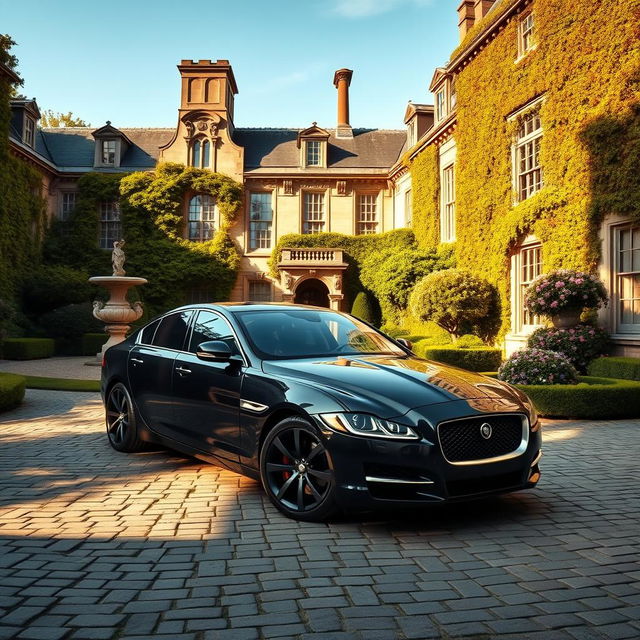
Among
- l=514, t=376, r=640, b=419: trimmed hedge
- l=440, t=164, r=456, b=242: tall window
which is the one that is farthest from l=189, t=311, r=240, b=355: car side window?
l=440, t=164, r=456, b=242: tall window

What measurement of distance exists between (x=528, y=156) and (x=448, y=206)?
608 cm

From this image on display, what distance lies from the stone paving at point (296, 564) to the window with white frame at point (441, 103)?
2101cm

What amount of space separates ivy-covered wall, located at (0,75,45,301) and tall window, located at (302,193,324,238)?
489 inches

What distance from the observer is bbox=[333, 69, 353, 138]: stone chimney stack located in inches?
1280

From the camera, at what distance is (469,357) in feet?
48.2

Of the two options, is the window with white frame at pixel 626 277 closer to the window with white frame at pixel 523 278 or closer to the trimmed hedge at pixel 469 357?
the window with white frame at pixel 523 278

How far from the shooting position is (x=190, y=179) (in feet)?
95.8

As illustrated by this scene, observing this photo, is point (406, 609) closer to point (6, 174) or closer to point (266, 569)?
point (266, 569)

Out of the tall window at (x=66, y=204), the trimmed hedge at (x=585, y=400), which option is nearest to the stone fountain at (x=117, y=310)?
the trimmed hedge at (x=585, y=400)

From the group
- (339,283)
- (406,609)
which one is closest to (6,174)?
(339,283)

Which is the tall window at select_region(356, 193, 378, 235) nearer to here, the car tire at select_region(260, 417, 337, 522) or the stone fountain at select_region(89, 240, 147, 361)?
the stone fountain at select_region(89, 240, 147, 361)

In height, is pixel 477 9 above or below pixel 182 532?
above

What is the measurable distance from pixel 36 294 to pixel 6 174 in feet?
16.0

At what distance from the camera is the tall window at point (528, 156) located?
16.2 meters
